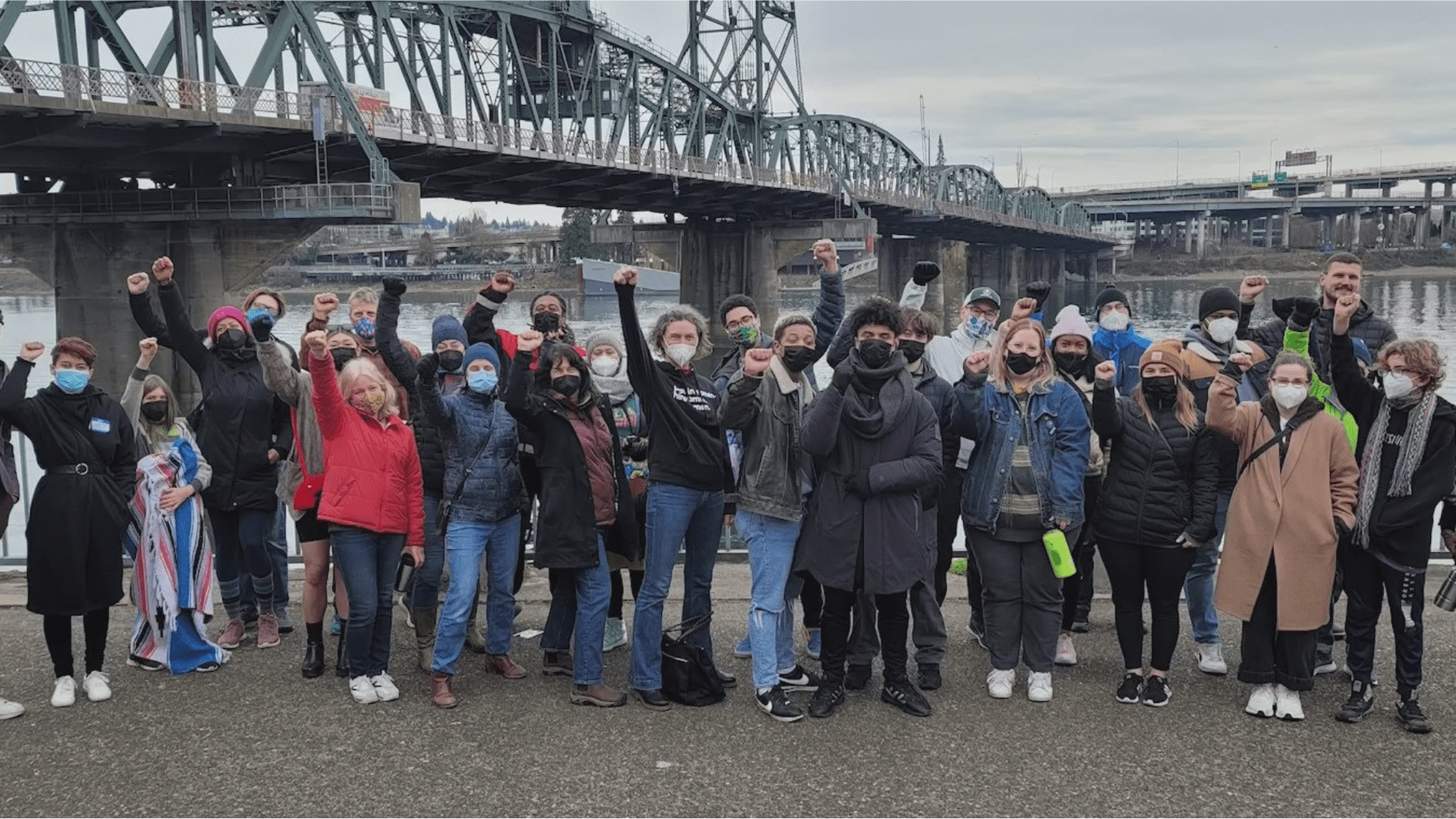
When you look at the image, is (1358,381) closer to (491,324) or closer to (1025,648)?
(1025,648)

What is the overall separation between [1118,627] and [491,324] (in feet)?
11.2

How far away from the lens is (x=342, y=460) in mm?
5281

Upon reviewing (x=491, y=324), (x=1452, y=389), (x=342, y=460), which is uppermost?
(x=491, y=324)

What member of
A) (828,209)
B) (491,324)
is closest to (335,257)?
(828,209)

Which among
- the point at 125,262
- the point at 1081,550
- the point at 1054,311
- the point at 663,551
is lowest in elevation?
the point at 1054,311

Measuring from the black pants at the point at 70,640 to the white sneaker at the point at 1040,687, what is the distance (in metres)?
4.23

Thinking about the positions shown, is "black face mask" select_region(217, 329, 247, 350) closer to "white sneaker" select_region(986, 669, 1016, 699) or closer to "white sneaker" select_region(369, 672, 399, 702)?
"white sneaker" select_region(369, 672, 399, 702)

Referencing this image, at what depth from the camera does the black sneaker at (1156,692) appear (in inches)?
207

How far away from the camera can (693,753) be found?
4734 mm

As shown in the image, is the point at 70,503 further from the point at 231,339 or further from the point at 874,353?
the point at 874,353

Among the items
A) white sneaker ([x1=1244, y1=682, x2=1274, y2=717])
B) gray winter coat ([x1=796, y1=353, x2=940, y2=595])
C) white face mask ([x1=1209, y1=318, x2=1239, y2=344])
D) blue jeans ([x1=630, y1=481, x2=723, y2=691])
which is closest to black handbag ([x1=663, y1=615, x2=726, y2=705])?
blue jeans ([x1=630, y1=481, x2=723, y2=691])

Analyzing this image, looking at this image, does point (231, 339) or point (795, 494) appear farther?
point (231, 339)

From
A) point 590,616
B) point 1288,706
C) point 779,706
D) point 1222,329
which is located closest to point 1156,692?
point 1288,706

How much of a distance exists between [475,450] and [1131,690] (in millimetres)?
3156
